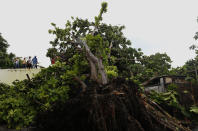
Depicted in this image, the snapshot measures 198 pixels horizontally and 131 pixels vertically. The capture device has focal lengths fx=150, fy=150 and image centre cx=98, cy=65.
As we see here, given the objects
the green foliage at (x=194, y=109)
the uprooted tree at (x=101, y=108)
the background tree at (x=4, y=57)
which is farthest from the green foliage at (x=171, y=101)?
the background tree at (x=4, y=57)

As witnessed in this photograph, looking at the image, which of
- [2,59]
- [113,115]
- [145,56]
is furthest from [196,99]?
[2,59]

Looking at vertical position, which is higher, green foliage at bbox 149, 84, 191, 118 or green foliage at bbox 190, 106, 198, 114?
green foliage at bbox 149, 84, 191, 118

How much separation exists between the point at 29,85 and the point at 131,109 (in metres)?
4.15

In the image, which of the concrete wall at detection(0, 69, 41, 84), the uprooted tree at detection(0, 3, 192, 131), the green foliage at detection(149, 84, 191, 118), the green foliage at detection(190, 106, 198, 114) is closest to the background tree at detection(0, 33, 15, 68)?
the concrete wall at detection(0, 69, 41, 84)

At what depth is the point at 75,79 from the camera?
5.26 m

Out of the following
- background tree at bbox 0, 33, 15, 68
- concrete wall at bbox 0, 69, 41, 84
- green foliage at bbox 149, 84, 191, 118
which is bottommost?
green foliage at bbox 149, 84, 191, 118

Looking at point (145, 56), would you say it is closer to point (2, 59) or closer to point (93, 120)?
point (93, 120)

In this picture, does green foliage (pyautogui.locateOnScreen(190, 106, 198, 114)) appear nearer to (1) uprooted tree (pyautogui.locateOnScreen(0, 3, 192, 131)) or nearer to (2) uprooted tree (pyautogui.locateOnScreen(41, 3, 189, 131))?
(1) uprooted tree (pyautogui.locateOnScreen(0, 3, 192, 131))

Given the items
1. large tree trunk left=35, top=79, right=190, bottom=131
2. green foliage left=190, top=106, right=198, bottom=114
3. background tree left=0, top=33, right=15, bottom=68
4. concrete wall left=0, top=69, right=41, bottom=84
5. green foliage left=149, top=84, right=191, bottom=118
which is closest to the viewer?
large tree trunk left=35, top=79, right=190, bottom=131

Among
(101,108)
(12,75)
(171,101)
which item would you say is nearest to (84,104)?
(101,108)

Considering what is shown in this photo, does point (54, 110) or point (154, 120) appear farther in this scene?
point (154, 120)

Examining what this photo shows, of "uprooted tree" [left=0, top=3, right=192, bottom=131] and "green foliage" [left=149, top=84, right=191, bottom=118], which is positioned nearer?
"uprooted tree" [left=0, top=3, right=192, bottom=131]

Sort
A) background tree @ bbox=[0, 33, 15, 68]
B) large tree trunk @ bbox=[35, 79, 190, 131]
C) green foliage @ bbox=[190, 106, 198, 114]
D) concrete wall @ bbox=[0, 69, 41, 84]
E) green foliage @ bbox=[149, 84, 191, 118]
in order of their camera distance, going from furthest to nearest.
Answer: background tree @ bbox=[0, 33, 15, 68] → concrete wall @ bbox=[0, 69, 41, 84] → green foliage @ bbox=[149, 84, 191, 118] → green foliage @ bbox=[190, 106, 198, 114] → large tree trunk @ bbox=[35, 79, 190, 131]

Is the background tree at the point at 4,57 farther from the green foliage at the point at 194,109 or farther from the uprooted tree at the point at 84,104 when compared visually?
the green foliage at the point at 194,109
